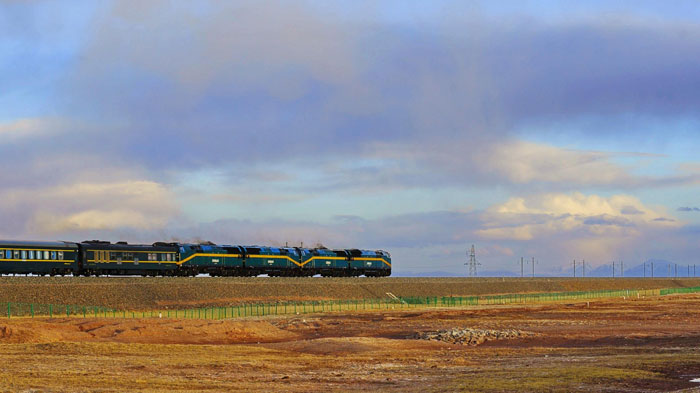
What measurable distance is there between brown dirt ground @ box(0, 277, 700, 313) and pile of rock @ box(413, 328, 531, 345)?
Answer: 38.4 m

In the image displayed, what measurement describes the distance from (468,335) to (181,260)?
177 feet

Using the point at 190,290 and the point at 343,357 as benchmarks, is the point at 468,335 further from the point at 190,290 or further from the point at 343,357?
the point at 190,290

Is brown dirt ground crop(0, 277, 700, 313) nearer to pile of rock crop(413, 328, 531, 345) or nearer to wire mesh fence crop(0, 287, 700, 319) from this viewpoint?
wire mesh fence crop(0, 287, 700, 319)

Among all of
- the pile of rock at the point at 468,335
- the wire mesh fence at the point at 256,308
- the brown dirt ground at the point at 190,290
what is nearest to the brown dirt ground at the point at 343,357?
the pile of rock at the point at 468,335

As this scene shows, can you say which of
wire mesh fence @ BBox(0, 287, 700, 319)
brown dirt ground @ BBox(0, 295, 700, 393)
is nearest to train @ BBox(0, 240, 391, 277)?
wire mesh fence @ BBox(0, 287, 700, 319)

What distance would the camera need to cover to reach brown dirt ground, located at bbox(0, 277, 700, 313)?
78.2 m

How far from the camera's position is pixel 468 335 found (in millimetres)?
53750

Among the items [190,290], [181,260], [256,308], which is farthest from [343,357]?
[181,260]

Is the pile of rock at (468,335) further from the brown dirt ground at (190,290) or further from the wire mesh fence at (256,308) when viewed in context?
the brown dirt ground at (190,290)

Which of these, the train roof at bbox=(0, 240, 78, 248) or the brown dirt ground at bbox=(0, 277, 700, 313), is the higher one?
the train roof at bbox=(0, 240, 78, 248)

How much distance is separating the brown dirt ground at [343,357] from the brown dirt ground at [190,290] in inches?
697

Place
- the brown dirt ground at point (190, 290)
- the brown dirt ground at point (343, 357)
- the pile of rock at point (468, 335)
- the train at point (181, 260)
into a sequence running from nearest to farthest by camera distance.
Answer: the brown dirt ground at point (343, 357) → the pile of rock at point (468, 335) → the brown dirt ground at point (190, 290) → the train at point (181, 260)

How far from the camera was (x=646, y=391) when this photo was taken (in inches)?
1114

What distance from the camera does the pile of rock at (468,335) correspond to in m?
52.8
